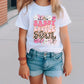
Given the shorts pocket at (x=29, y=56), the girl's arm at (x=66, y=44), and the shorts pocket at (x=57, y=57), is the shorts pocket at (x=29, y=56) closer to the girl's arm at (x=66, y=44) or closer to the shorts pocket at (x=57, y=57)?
the shorts pocket at (x=57, y=57)

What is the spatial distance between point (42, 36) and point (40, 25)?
0.11 m

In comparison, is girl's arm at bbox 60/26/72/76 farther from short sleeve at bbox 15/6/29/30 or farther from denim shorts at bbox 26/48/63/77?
short sleeve at bbox 15/6/29/30

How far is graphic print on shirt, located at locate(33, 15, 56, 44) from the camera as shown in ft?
7.37

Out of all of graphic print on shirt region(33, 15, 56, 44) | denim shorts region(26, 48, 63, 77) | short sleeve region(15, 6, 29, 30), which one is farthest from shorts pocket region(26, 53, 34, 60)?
short sleeve region(15, 6, 29, 30)

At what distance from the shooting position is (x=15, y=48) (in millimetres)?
5414

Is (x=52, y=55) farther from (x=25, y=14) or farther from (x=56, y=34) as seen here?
(x=25, y=14)

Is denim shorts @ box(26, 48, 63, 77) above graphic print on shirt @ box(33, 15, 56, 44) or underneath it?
underneath

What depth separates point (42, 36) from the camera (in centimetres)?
226

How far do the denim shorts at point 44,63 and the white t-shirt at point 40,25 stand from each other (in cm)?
5

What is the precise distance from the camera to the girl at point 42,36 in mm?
2246

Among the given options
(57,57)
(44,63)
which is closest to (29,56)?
(44,63)

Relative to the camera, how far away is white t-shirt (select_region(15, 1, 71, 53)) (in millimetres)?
2244

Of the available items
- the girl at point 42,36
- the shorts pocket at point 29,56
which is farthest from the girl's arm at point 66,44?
the shorts pocket at point 29,56

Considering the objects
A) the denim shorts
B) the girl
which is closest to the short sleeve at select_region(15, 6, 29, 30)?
the girl
